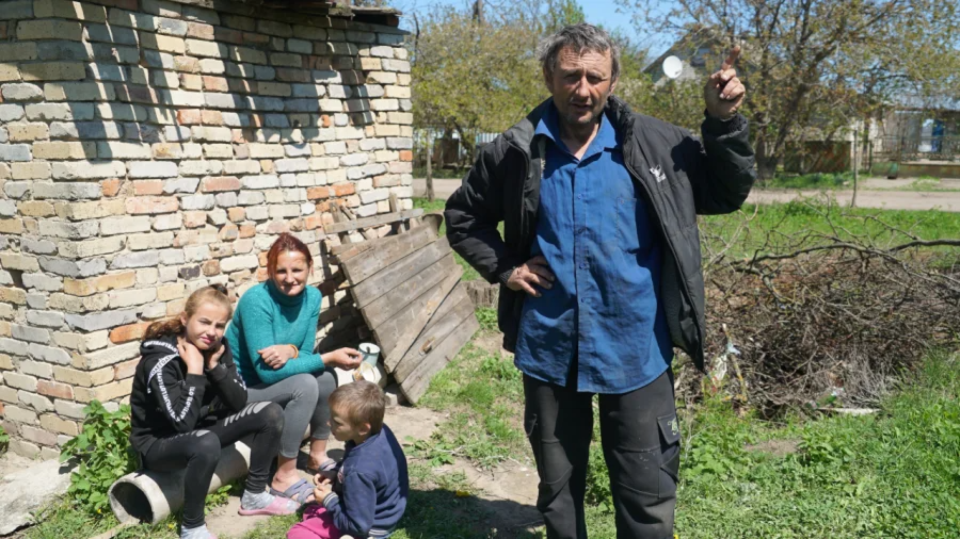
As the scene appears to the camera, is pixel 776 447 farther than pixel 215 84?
No

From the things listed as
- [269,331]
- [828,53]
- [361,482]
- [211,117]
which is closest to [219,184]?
[211,117]

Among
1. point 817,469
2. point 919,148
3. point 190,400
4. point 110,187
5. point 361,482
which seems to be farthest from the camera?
point 919,148

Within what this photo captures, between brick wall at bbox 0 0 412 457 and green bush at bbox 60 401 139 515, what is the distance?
159mm

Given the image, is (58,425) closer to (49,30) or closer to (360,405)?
(360,405)

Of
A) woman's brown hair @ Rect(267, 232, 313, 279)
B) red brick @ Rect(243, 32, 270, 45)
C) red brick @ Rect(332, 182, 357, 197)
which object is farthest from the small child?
red brick @ Rect(243, 32, 270, 45)

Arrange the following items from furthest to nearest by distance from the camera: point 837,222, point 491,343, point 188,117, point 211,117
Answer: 1. point 837,222
2. point 491,343
3. point 211,117
4. point 188,117

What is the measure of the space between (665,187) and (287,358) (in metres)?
2.50

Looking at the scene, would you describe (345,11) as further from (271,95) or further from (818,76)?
(818,76)

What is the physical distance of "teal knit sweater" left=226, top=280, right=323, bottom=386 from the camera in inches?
167

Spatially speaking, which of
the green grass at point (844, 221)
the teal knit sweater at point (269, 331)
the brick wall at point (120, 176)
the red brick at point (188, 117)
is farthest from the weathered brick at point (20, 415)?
the green grass at point (844, 221)

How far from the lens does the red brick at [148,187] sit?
4297 mm

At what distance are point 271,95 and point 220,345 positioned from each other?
2170mm

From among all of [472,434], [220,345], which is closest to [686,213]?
[220,345]

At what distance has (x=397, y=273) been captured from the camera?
588 centimetres
